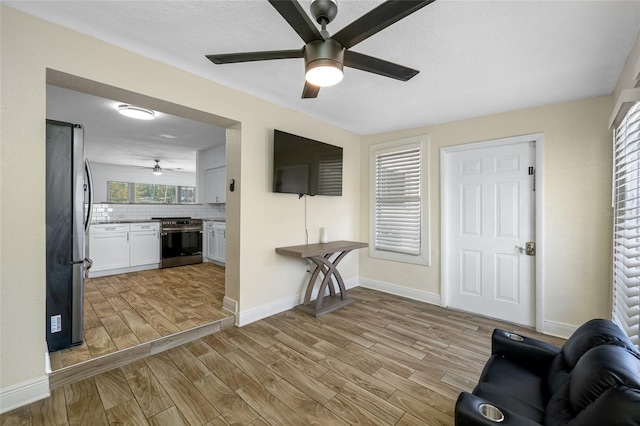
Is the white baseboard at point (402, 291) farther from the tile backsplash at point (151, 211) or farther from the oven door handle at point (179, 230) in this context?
the tile backsplash at point (151, 211)

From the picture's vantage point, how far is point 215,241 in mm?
5543

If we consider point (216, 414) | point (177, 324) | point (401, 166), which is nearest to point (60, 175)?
point (177, 324)

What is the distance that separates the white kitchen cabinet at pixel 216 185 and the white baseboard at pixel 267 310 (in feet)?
10.8

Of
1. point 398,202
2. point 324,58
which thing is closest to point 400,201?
point 398,202

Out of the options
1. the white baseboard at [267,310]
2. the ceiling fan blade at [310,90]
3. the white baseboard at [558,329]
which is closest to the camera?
the ceiling fan blade at [310,90]

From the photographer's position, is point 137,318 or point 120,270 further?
point 120,270

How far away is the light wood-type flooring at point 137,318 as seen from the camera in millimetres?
2080

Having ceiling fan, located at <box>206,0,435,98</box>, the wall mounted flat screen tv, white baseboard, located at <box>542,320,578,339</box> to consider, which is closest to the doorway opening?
the wall mounted flat screen tv

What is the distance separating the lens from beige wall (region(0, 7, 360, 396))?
166 centimetres

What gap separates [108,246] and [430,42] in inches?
211

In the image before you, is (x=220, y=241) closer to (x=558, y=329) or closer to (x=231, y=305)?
(x=231, y=305)

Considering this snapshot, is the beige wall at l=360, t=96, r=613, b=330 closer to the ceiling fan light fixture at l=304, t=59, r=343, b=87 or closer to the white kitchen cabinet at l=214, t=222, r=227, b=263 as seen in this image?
the ceiling fan light fixture at l=304, t=59, r=343, b=87

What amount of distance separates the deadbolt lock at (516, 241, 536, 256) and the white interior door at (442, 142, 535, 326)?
28mm

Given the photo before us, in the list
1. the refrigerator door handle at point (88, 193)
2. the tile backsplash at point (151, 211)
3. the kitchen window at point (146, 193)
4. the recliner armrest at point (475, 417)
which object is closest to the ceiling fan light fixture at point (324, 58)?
the recliner armrest at point (475, 417)
